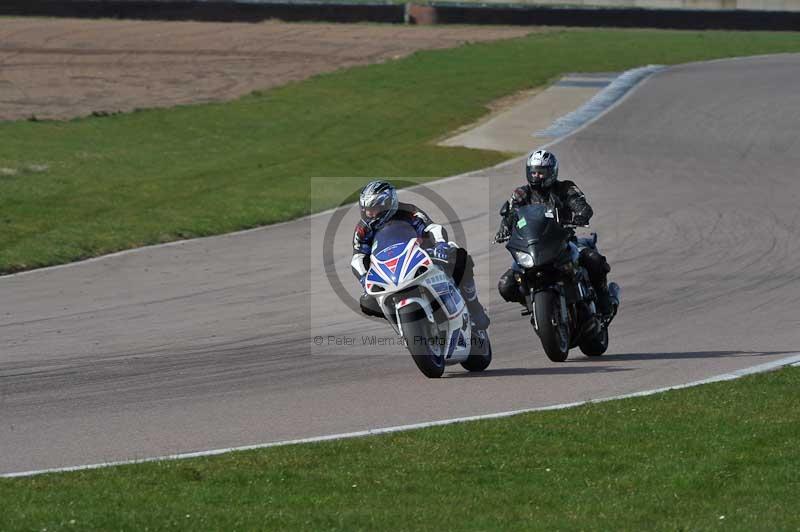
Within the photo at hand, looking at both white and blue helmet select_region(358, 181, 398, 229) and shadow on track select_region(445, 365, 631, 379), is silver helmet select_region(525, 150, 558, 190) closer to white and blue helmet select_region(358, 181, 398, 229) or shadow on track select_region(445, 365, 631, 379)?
white and blue helmet select_region(358, 181, 398, 229)

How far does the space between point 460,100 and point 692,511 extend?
27.7 meters

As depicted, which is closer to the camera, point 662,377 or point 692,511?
point 692,511

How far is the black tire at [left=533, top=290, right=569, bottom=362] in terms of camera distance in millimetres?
12023

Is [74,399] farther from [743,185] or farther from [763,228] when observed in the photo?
[743,185]

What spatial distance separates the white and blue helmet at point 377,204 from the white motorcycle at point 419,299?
11cm

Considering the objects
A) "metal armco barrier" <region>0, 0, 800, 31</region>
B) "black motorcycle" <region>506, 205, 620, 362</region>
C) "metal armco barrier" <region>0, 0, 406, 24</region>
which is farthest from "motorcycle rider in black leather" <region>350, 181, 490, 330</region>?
"metal armco barrier" <region>0, 0, 406, 24</region>

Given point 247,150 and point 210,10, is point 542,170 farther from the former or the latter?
point 210,10

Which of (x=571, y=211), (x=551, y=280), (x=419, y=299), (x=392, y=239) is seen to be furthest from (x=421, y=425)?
(x=571, y=211)

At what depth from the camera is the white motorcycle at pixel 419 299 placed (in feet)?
37.1

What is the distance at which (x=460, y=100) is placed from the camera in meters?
34.4

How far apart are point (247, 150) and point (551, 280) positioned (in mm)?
17387

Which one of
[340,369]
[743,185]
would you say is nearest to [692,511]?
[340,369]

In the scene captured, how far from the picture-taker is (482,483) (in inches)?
315

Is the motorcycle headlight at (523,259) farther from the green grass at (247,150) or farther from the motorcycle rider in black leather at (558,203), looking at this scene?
the green grass at (247,150)
